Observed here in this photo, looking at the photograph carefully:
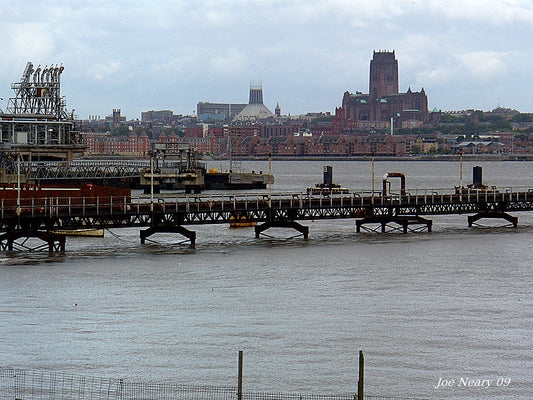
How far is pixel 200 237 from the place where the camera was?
72000mm

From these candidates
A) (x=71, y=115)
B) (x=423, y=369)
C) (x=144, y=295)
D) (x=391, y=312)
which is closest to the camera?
(x=423, y=369)

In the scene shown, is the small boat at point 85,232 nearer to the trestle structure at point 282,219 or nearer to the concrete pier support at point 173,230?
the concrete pier support at point 173,230

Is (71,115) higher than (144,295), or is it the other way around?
(71,115)

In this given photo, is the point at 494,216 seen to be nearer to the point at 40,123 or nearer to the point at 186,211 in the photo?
the point at 186,211

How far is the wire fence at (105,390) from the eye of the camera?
29.5 metres

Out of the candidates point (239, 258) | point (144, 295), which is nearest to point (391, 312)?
point (144, 295)

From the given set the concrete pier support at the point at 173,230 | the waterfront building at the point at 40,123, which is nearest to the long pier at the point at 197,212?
the concrete pier support at the point at 173,230

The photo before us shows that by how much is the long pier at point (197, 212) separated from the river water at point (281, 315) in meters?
1.67

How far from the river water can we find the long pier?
1665 mm

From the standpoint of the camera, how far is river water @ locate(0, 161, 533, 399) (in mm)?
32594

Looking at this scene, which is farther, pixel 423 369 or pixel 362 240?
pixel 362 240

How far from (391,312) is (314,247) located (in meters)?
23.3

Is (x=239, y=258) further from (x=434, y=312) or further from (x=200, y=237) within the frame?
(x=434, y=312)

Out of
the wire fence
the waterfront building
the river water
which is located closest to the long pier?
the river water
